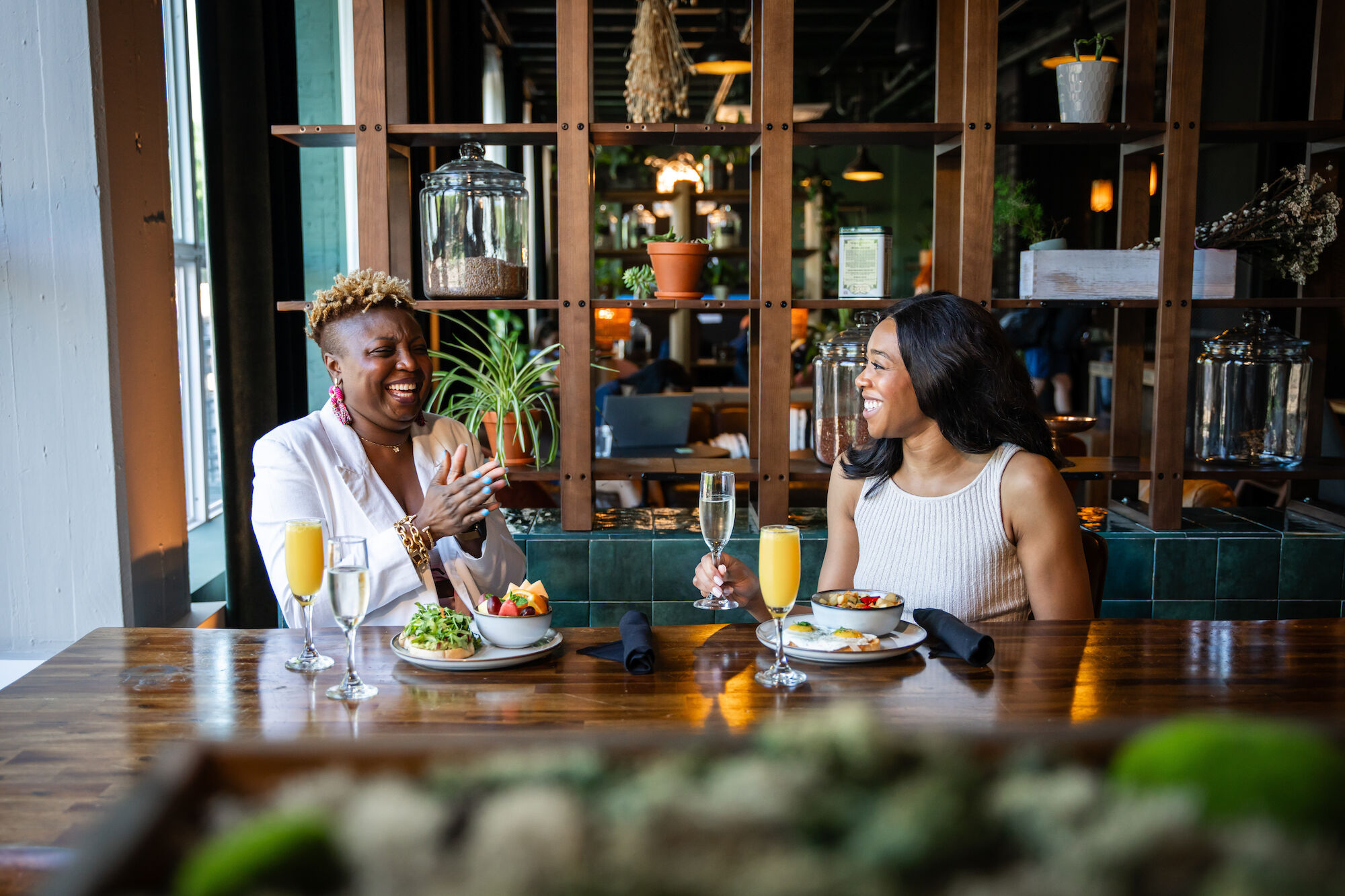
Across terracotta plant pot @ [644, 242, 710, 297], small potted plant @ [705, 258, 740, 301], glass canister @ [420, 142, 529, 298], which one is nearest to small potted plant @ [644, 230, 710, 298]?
terracotta plant pot @ [644, 242, 710, 297]

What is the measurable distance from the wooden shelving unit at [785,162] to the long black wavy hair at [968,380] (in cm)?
76

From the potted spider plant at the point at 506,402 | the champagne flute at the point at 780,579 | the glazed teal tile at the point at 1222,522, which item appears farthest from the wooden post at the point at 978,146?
the champagne flute at the point at 780,579

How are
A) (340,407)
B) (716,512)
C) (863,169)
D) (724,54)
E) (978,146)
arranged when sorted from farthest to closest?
(863,169) < (724,54) < (978,146) < (340,407) < (716,512)

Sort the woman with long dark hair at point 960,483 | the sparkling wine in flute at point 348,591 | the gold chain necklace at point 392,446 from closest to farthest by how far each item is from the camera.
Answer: the sparkling wine in flute at point 348,591 → the woman with long dark hair at point 960,483 → the gold chain necklace at point 392,446

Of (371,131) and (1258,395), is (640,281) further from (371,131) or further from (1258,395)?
(1258,395)

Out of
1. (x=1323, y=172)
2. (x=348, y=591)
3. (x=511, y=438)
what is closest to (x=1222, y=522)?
(x=1323, y=172)

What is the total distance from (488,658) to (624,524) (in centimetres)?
146

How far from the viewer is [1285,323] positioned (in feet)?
18.0

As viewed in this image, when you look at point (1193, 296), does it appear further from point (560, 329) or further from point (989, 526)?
point (560, 329)

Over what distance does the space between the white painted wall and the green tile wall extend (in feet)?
3.30

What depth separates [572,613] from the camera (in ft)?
9.55

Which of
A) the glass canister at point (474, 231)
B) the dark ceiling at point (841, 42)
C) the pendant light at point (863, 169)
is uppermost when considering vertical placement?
the dark ceiling at point (841, 42)

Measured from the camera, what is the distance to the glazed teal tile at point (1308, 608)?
2.97 metres

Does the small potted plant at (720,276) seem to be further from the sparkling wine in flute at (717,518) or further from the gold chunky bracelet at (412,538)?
the sparkling wine in flute at (717,518)
